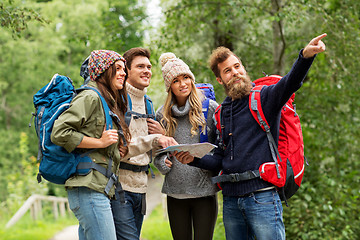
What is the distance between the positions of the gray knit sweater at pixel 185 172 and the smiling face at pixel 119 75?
74 cm

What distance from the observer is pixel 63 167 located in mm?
2641

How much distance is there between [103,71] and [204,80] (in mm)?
4958

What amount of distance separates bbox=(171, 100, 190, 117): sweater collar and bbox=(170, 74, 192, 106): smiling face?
0.24ft

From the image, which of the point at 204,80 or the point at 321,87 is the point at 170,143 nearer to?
the point at 204,80

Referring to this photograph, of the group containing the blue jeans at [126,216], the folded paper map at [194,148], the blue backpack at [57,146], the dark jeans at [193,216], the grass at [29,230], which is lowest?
the grass at [29,230]

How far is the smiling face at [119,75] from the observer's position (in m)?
2.97

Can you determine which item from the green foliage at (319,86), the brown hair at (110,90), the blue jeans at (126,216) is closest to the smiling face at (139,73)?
the brown hair at (110,90)

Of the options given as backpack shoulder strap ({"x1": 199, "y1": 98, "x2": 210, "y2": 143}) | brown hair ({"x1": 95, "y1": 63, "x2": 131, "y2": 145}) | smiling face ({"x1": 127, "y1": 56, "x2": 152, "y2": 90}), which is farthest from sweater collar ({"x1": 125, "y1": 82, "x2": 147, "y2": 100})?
backpack shoulder strap ({"x1": 199, "y1": 98, "x2": 210, "y2": 143})

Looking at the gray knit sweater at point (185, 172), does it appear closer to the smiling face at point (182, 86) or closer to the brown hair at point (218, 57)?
the smiling face at point (182, 86)

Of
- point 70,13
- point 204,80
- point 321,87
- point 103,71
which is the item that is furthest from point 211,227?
point 70,13

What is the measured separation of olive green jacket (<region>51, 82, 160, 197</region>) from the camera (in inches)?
102

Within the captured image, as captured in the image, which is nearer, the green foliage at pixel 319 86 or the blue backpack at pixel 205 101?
the blue backpack at pixel 205 101

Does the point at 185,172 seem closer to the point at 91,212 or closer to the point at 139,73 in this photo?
the point at 139,73

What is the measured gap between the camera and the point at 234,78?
3229mm
